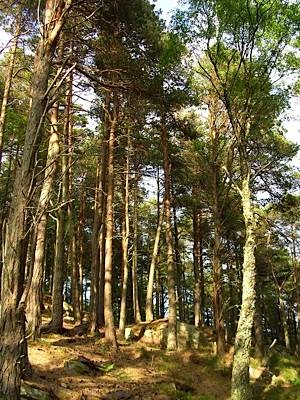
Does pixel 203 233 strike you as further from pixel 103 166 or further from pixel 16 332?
pixel 16 332

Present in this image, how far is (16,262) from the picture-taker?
15.2 ft

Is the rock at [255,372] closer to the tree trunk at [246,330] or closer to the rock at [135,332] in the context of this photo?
the rock at [135,332]

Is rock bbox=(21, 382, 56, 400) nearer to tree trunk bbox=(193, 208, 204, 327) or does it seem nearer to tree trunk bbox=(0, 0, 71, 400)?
tree trunk bbox=(0, 0, 71, 400)

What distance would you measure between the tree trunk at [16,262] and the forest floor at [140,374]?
364 centimetres

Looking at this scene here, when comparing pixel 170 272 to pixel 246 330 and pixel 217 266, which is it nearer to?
pixel 217 266

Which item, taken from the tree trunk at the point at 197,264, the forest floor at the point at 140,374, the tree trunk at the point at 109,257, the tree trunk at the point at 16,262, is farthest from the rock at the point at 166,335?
the tree trunk at the point at 16,262

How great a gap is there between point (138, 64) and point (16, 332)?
10893 millimetres

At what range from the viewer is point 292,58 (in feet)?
40.6

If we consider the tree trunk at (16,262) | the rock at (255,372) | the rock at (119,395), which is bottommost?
the rock at (255,372)

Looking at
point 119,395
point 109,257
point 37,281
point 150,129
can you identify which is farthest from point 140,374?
point 150,129

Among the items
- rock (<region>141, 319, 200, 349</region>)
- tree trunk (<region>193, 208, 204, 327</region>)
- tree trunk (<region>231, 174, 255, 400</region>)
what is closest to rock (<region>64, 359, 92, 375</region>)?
tree trunk (<region>231, 174, 255, 400</region>)

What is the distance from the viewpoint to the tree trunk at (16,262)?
4.37 meters

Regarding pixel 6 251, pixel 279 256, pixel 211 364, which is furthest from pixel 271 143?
pixel 6 251

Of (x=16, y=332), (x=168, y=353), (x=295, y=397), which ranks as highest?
(x=16, y=332)
